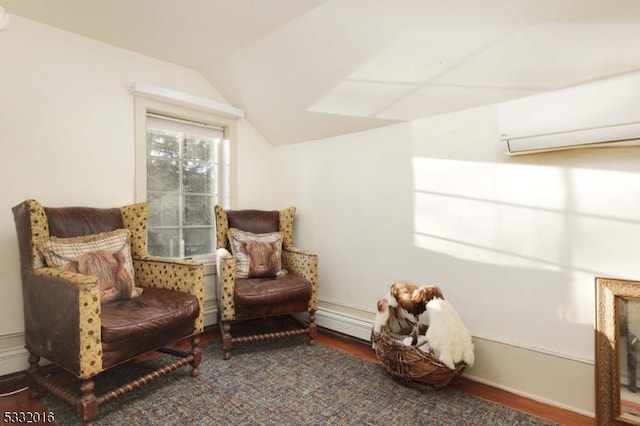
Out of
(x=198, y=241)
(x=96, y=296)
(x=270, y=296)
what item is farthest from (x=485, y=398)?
(x=198, y=241)

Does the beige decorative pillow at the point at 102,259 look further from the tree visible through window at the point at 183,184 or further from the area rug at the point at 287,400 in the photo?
the tree visible through window at the point at 183,184

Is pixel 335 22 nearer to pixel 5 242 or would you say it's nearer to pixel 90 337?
pixel 90 337

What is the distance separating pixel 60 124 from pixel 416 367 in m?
2.79

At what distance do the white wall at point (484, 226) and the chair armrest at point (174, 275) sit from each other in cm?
125

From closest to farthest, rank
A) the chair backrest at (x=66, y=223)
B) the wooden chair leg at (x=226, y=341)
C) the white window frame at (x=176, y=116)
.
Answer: the chair backrest at (x=66, y=223)
the wooden chair leg at (x=226, y=341)
the white window frame at (x=176, y=116)

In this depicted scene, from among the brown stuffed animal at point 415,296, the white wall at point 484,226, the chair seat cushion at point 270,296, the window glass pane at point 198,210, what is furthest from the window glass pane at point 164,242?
the brown stuffed animal at point 415,296

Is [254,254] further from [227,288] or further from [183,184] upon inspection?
[183,184]

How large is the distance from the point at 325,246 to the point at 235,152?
1271 mm

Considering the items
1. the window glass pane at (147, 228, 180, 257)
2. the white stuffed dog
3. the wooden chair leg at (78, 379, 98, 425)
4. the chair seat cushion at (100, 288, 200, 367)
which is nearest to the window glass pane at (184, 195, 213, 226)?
the window glass pane at (147, 228, 180, 257)

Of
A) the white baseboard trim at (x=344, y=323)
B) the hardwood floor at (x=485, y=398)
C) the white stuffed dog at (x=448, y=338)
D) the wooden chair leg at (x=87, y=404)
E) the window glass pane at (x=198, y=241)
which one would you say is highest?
the window glass pane at (x=198, y=241)

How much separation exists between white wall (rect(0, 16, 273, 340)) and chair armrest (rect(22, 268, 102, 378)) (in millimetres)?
562

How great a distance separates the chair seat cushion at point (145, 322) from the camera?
161 centimetres

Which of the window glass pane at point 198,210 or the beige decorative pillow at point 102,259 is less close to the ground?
the window glass pane at point 198,210

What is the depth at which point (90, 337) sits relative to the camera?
1.51m
